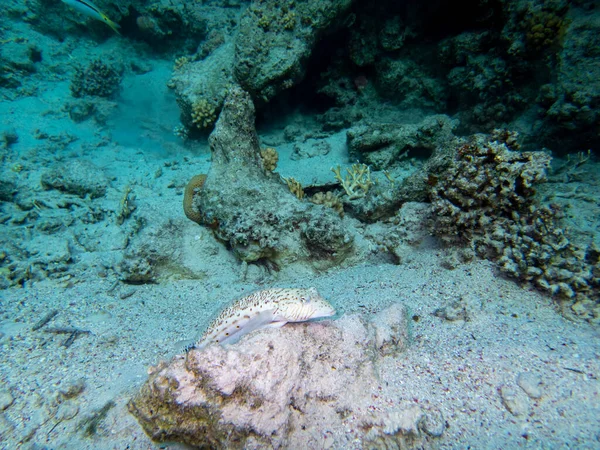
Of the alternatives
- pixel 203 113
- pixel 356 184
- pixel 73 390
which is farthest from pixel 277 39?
pixel 73 390

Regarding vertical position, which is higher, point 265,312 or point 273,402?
point 265,312

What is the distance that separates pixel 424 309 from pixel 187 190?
A: 14.4 feet

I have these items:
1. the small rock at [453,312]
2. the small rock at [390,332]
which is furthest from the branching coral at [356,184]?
the small rock at [390,332]

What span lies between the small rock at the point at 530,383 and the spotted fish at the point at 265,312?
4.76 ft

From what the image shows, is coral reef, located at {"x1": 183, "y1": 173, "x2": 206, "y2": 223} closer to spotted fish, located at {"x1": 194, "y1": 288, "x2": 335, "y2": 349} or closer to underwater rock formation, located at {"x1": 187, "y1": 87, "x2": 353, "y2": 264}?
underwater rock formation, located at {"x1": 187, "y1": 87, "x2": 353, "y2": 264}

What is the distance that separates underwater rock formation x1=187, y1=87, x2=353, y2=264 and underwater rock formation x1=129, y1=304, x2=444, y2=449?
217cm

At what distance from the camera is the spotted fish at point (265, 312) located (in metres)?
2.20

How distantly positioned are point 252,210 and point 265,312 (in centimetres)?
227

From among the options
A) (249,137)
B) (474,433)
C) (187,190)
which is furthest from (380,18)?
(474,433)

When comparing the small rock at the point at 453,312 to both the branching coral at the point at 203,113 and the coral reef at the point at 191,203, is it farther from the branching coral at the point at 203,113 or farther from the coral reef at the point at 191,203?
the branching coral at the point at 203,113

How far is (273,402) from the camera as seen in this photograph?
187 cm

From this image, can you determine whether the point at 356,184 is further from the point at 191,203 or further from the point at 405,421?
the point at 405,421

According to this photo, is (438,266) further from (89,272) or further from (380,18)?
(380,18)

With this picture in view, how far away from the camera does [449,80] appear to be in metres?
7.72
